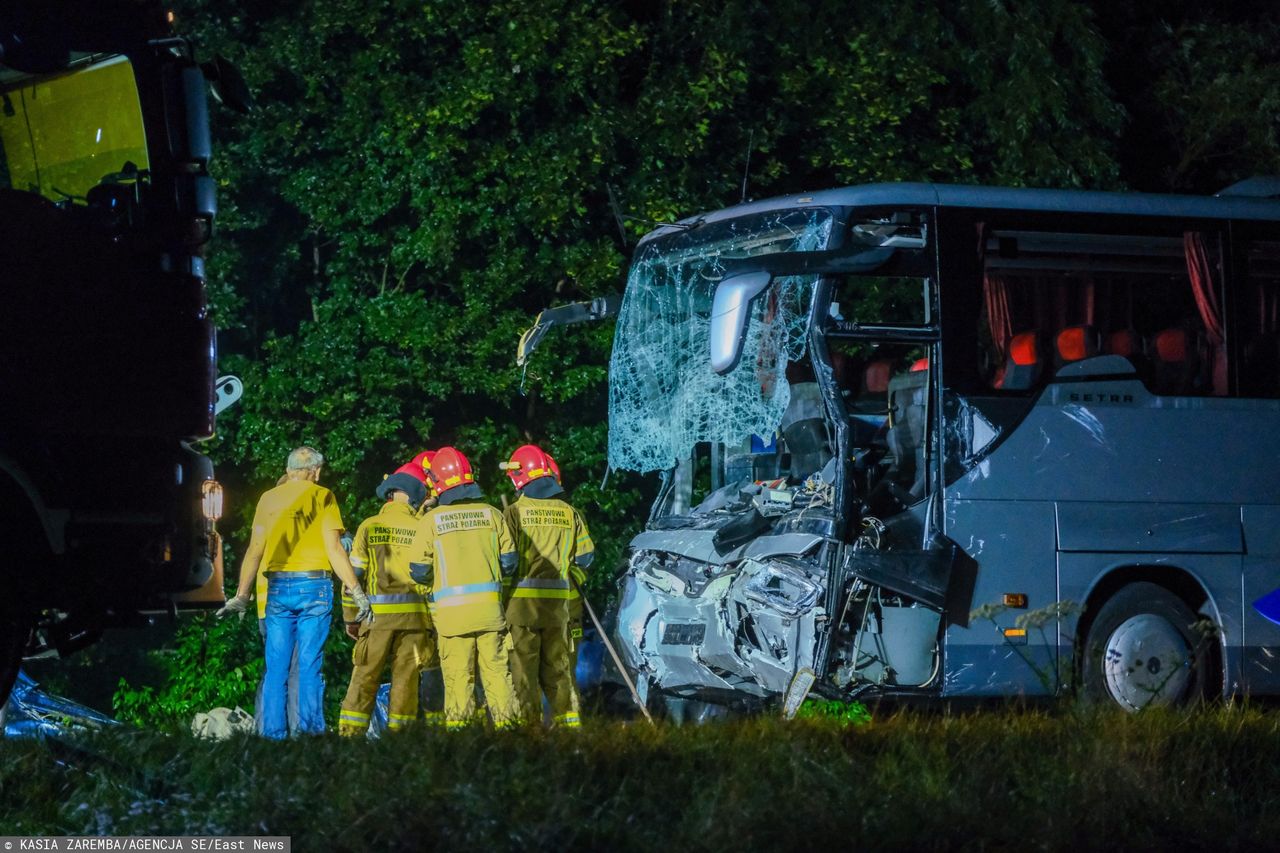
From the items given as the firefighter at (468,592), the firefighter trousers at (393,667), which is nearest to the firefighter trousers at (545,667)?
the firefighter at (468,592)

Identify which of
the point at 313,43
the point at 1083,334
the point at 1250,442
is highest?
the point at 313,43

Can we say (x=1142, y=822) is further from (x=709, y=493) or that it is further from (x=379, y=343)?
(x=379, y=343)

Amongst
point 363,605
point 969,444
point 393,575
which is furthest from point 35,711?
point 969,444

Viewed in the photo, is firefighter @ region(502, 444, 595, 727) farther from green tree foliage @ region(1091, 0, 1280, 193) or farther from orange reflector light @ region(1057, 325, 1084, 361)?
green tree foliage @ region(1091, 0, 1280, 193)

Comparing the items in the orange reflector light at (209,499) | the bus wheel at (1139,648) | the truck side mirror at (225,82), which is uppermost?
the truck side mirror at (225,82)

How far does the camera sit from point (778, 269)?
903 cm

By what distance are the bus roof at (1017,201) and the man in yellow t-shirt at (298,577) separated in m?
3.12

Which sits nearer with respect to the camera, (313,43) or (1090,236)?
(1090,236)

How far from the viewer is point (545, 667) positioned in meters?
10.6

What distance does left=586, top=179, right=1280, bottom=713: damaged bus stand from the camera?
932 cm

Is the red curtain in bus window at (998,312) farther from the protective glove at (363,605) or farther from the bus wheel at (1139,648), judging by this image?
the protective glove at (363,605)

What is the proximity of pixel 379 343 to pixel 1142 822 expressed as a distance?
410 inches

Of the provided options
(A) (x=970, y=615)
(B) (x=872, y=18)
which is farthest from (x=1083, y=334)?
(B) (x=872, y=18)

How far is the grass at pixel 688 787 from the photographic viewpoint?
5938 mm
